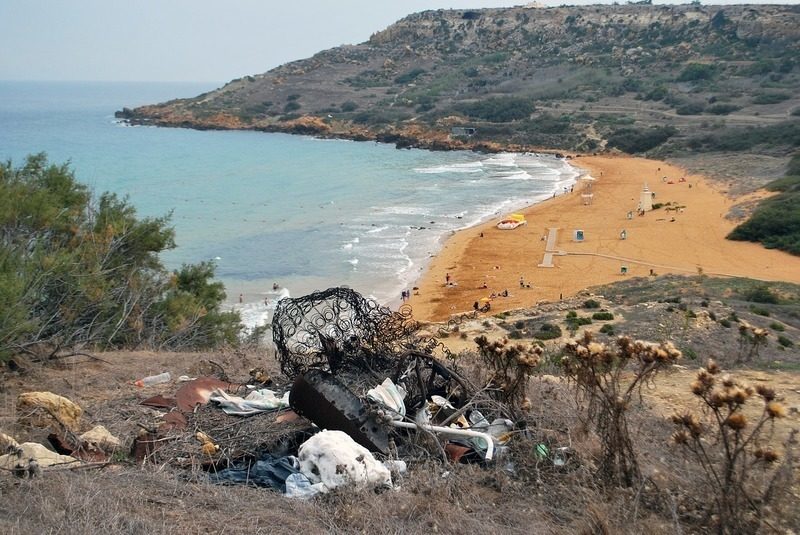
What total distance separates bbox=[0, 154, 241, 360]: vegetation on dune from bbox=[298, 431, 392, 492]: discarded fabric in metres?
4.13

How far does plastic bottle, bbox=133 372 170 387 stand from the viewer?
24.3 feet

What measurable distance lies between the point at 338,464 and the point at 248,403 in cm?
166

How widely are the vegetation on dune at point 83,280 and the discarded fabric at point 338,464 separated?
13.6ft

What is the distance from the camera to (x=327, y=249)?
103 feet

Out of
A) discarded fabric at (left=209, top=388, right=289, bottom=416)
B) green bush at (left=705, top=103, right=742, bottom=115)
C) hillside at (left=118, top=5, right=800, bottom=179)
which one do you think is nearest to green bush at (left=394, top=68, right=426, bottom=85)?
hillside at (left=118, top=5, right=800, bottom=179)

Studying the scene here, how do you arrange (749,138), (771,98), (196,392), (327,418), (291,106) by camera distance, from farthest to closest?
(291,106)
(771,98)
(749,138)
(196,392)
(327,418)

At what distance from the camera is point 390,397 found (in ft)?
18.5

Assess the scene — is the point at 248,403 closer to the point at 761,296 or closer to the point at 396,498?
the point at 396,498

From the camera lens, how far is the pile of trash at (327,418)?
4.88m

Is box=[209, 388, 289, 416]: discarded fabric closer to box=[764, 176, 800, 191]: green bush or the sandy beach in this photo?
the sandy beach

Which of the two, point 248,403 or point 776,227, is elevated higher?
point 248,403

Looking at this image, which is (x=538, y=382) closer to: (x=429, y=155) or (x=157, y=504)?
(x=157, y=504)

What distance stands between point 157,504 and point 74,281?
22.6 ft

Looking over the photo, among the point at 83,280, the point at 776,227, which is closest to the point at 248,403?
the point at 83,280
